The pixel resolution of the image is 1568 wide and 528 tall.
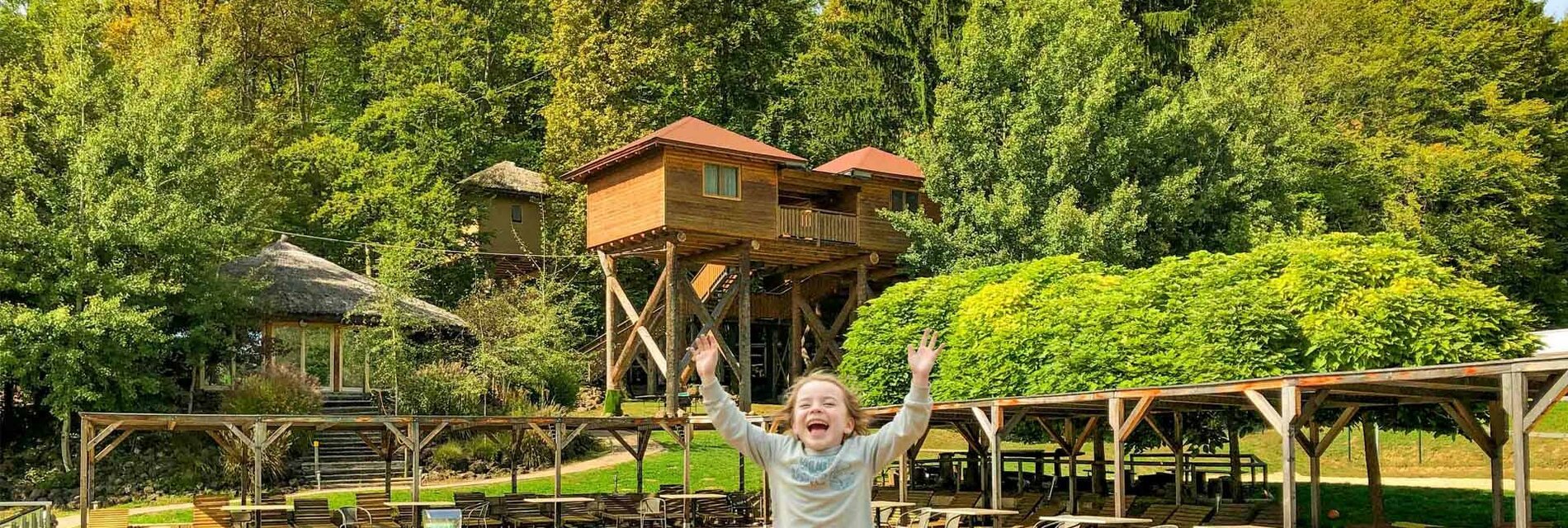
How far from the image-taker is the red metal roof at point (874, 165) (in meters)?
39.1

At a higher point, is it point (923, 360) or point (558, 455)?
point (923, 360)

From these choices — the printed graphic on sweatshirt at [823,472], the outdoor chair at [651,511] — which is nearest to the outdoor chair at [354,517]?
the outdoor chair at [651,511]

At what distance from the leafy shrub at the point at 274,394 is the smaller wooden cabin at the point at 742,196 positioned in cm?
849

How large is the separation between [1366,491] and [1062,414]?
29.7 ft

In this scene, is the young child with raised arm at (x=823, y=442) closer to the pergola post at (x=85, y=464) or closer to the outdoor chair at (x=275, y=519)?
the pergola post at (x=85, y=464)

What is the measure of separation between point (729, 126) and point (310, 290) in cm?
1576

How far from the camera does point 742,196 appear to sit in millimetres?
36688

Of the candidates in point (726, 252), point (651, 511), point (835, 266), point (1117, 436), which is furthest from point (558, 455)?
point (835, 266)

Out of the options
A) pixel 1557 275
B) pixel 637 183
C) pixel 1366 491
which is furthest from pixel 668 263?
pixel 1557 275

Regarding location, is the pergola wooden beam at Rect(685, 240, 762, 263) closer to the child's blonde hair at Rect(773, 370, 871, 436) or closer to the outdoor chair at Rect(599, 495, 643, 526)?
the outdoor chair at Rect(599, 495, 643, 526)

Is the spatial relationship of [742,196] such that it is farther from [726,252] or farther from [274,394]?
[274,394]

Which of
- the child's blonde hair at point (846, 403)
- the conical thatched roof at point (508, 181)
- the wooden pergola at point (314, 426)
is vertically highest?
the conical thatched roof at point (508, 181)

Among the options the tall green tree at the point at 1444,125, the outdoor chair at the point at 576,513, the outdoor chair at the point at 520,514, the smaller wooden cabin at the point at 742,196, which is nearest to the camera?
the outdoor chair at the point at 520,514

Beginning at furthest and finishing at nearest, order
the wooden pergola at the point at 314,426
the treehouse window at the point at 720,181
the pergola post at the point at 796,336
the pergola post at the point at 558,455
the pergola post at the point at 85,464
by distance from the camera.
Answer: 1. the pergola post at the point at 796,336
2. the treehouse window at the point at 720,181
3. the pergola post at the point at 558,455
4. the wooden pergola at the point at 314,426
5. the pergola post at the point at 85,464
